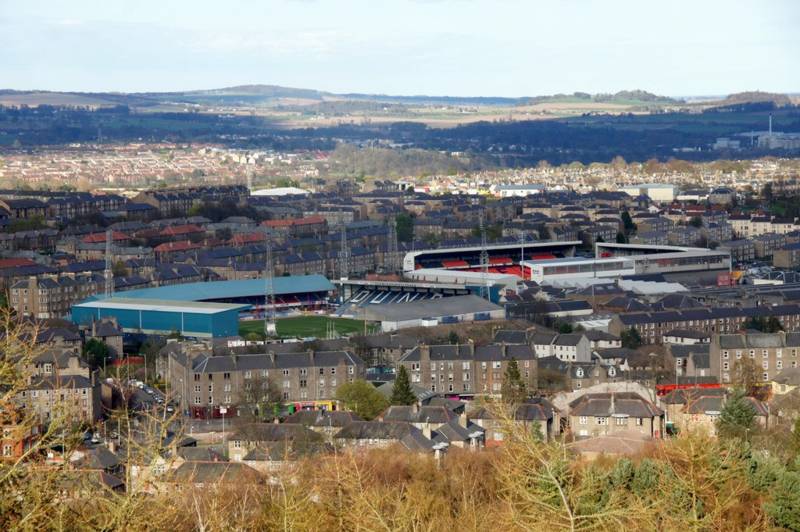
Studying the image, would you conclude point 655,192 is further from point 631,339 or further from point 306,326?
point 631,339

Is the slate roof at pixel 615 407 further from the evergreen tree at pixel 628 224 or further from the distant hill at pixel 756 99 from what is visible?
the distant hill at pixel 756 99

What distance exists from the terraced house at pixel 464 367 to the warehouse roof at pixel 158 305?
5504mm

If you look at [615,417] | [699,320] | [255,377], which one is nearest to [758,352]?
[699,320]

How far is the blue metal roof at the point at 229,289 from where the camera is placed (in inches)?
1148

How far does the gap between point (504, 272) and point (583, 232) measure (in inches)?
288

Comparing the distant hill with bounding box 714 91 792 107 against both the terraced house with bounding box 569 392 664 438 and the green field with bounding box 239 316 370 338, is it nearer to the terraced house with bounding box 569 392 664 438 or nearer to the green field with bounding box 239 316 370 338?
the green field with bounding box 239 316 370 338

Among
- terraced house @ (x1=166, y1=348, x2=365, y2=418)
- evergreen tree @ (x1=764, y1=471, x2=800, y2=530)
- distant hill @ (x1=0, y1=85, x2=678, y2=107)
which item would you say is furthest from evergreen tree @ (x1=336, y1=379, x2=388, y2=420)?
distant hill @ (x1=0, y1=85, x2=678, y2=107)

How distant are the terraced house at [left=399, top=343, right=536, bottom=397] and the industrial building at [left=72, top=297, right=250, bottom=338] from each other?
5.12 meters

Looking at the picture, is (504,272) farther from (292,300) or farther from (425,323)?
(425,323)

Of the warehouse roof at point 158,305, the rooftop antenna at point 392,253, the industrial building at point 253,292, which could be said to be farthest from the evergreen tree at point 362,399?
the rooftop antenna at point 392,253

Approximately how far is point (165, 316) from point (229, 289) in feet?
13.2

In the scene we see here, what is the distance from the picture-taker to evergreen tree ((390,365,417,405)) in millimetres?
18828

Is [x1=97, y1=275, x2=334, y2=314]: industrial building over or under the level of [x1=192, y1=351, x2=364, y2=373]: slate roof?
under

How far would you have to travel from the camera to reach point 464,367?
21.2 m
